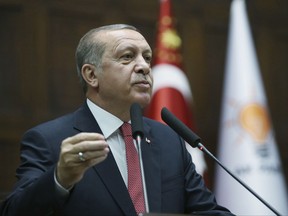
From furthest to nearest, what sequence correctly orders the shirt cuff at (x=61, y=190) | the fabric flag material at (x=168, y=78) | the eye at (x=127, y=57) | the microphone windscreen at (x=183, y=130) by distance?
the fabric flag material at (x=168, y=78), the eye at (x=127, y=57), the microphone windscreen at (x=183, y=130), the shirt cuff at (x=61, y=190)

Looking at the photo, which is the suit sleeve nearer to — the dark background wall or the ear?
the ear

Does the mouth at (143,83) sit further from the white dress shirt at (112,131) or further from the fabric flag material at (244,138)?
the fabric flag material at (244,138)

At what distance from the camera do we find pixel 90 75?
112 inches

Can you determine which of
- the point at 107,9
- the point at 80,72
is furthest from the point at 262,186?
the point at 80,72

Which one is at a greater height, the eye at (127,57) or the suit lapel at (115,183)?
the eye at (127,57)

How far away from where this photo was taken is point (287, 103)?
5.79 meters

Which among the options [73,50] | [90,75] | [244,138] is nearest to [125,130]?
[90,75]

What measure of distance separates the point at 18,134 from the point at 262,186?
5.58ft

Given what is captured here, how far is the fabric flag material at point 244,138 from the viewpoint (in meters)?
4.93

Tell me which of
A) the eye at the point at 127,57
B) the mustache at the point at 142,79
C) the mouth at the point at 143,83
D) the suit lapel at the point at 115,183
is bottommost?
the suit lapel at the point at 115,183

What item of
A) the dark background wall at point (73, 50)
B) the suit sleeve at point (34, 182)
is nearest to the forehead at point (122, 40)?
the suit sleeve at point (34, 182)

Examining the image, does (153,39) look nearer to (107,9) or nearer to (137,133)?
(107,9)

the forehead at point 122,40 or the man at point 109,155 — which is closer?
the man at point 109,155

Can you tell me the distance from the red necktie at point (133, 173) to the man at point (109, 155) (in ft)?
0.07
